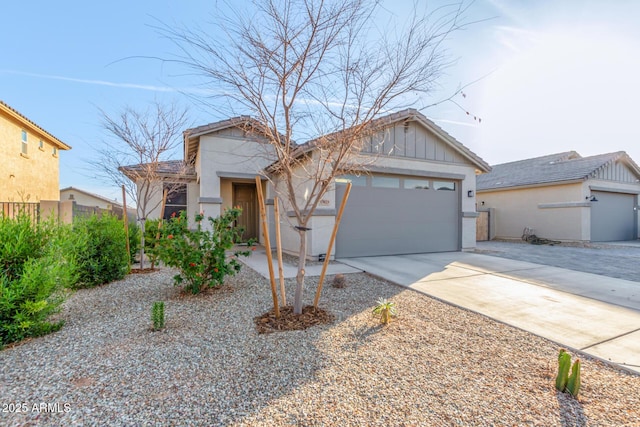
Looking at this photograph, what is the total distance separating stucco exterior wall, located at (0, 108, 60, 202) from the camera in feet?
35.3

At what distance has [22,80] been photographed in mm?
8172

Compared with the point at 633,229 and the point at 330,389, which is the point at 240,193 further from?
the point at 633,229

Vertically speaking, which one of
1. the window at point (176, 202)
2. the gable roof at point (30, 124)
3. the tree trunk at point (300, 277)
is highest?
the gable roof at point (30, 124)

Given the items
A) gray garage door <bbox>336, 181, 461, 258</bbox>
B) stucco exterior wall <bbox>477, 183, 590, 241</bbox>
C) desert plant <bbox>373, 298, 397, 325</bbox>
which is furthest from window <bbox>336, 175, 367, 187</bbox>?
stucco exterior wall <bbox>477, 183, 590, 241</bbox>

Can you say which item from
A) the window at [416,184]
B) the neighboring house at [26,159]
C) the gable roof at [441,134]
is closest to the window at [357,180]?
the window at [416,184]

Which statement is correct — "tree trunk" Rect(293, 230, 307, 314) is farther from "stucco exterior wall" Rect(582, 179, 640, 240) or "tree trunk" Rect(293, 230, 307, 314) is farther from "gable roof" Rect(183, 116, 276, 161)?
"stucco exterior wall" Rect(582, 179, 640, 240)

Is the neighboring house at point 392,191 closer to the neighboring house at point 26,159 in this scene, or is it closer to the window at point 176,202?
the window at point 176,202

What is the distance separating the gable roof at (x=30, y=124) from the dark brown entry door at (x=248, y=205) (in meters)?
8.31

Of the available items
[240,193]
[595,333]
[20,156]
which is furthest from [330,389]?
[20,156]

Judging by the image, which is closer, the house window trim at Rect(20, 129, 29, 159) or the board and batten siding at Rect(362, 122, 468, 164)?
the board and batten siding at Rect(362, 122, 468, 164)

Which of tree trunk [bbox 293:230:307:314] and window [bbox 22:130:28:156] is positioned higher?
window [bbox 22:130:28:156]

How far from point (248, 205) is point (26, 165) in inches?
366

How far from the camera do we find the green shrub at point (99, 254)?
5.32 m

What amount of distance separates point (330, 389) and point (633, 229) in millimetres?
20634
